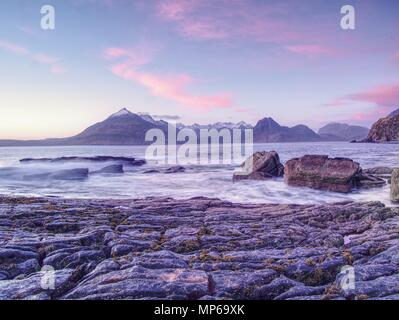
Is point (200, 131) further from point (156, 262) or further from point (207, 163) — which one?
point (207, 163)

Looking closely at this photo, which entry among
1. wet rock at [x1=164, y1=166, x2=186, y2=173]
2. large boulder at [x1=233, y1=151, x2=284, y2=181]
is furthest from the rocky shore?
wet rock at [x1=164, y1=166, x2=186, y2=173]

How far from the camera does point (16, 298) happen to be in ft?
23.4

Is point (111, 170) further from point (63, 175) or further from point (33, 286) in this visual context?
point (33, 286)

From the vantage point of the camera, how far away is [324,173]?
21.5m

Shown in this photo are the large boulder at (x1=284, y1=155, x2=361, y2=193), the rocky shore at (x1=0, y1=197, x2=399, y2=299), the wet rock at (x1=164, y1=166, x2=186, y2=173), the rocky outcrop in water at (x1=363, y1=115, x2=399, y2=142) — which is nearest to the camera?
the rocky shore at (x1=0, y1=197, x2=399, y2=299)

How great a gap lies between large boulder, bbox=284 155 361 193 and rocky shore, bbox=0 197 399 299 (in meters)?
5.95

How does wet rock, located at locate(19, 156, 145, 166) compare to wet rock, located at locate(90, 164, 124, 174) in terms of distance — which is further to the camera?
wet rock, located at locate(19, 156, 145, 166)

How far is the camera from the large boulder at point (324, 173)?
20844mm

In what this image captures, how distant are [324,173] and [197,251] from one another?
14.3 metres

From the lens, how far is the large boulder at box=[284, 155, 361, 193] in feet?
68.4
